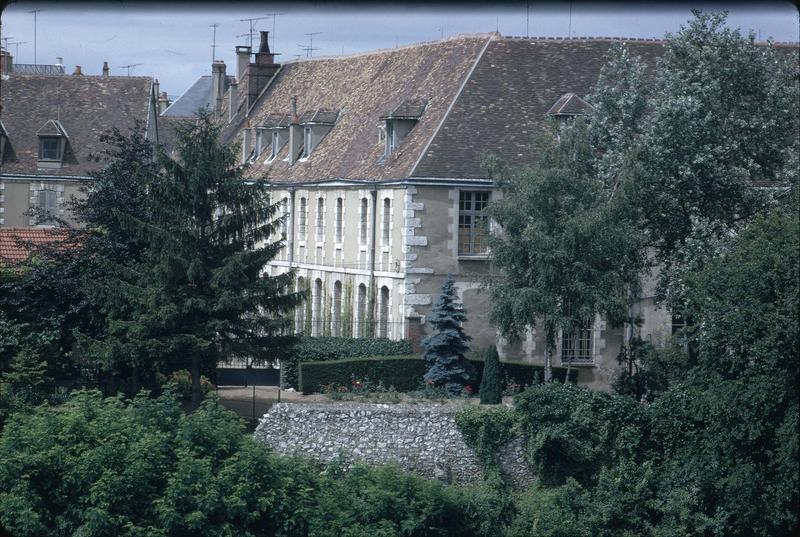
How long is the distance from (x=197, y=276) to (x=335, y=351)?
465 cm

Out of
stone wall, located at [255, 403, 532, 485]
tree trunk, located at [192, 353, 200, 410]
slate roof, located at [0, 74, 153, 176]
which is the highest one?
slate roof, located at [0, 74, 153, 176]

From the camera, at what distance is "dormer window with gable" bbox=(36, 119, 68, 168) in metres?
41.0

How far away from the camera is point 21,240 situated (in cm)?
2580

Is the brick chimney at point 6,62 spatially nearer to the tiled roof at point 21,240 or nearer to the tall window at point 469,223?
the tiled roof at point 21,240

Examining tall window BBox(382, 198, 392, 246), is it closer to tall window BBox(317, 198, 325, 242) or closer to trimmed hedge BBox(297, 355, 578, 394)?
tall window BBox(317, 198, 325, 242)

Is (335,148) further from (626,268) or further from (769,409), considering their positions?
(769,409)

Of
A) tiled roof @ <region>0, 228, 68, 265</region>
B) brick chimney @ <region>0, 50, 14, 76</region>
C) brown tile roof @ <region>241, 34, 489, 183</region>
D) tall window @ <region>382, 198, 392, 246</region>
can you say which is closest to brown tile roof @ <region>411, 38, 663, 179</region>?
brown tile roof @ <region>241, 34, 489, 183</region>

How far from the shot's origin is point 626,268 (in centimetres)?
2489

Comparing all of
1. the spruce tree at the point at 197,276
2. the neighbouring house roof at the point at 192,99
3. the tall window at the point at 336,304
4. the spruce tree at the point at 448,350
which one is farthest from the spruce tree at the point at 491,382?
the neighbouring house roof at the point at 192,99

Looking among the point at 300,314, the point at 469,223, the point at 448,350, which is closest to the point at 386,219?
the point at 469,223

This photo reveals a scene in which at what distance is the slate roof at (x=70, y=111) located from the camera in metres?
41.1

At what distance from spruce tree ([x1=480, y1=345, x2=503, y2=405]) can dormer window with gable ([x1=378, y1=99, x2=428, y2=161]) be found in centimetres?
995

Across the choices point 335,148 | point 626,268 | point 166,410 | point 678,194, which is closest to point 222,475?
point 166,410

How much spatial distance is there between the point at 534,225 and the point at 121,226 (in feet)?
29.3
